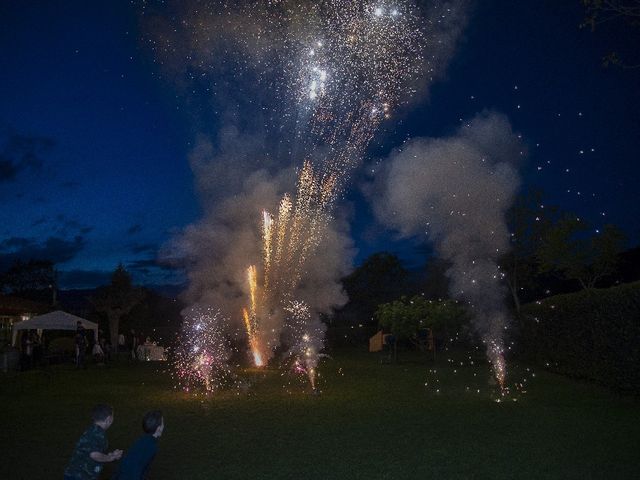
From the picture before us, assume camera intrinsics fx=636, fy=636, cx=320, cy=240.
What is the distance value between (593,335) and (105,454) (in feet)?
48.1

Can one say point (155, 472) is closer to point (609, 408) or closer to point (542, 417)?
point (542, 417)

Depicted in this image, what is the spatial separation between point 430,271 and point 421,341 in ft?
62.3

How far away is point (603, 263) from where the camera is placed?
3256 centimetres

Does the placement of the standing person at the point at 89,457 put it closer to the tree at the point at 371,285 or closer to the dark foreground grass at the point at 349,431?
the dark foreground grass at the point at 349,431

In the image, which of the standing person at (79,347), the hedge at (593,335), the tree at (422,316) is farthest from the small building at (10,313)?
the hedge at (593,335)

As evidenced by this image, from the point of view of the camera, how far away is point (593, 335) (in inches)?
671

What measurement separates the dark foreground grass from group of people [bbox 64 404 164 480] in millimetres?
2304

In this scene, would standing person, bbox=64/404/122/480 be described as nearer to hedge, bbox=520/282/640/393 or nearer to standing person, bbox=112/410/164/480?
standing person, bbox=112/410/164/480

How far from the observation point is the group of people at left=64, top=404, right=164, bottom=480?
5387 mm

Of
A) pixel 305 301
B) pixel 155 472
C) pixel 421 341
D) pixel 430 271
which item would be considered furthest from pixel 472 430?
pixel 430 271

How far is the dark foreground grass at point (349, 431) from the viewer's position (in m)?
8.00

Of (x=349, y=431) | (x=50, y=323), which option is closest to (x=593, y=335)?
(x=349, y=431)

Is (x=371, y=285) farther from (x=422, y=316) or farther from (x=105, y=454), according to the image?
(x=105, y=454)

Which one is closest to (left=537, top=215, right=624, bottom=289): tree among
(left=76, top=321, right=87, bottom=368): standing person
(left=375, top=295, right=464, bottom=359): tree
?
(left=375, top=295, right=464, bottom=359): tree
